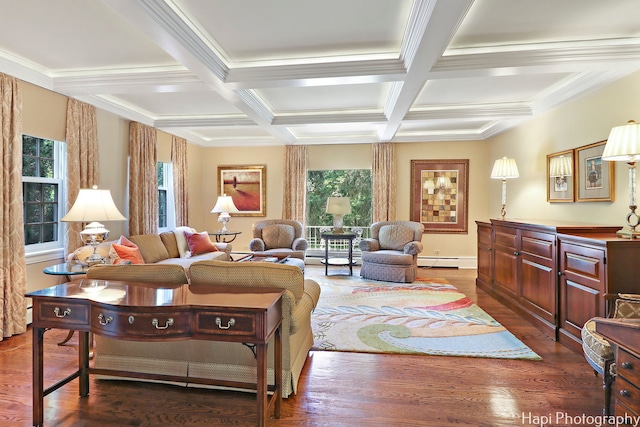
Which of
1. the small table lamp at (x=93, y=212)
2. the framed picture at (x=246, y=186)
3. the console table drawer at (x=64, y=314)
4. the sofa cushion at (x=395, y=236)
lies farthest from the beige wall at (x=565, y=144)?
Result: the small table lamp at (x=93, y=212)

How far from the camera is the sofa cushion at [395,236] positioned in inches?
241

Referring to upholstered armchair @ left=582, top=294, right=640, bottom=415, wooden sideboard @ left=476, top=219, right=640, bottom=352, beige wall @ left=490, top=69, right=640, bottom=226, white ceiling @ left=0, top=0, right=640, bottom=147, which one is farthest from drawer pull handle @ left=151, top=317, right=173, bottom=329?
beige wall @ left=490, top=69, right=640, bottom=226

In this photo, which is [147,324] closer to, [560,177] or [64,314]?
[64,314]

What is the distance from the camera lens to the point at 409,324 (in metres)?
3.67

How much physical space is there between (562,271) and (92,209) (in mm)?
4363

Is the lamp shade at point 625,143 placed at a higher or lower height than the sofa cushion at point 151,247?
higher

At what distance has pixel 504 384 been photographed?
8.11ft

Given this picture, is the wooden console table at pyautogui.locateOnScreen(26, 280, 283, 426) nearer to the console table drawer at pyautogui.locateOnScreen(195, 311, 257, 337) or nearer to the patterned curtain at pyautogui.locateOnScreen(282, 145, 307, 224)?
the console table drawer at pyautogui.locateOnScreen(195, 311, 257, 337)

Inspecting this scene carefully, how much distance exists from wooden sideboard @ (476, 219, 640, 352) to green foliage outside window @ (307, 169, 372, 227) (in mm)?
3085

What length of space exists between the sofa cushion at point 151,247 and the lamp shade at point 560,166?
Answer: 548 centimetres

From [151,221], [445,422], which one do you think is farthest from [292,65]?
[151,221]

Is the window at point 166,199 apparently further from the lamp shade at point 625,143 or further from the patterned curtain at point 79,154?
the lamp shade at point 625,143

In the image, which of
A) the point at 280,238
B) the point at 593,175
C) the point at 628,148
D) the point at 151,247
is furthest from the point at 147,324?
→ the point at 280,238

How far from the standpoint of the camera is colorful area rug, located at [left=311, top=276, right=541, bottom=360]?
3.06m
